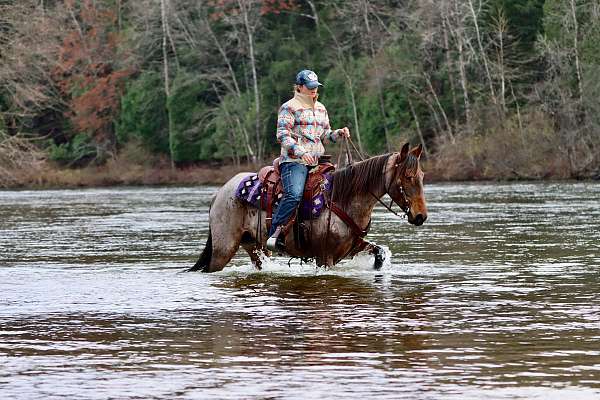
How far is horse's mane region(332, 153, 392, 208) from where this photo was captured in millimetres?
15242

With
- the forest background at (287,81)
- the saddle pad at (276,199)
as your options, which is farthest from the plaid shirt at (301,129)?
the forest background at (287,81)

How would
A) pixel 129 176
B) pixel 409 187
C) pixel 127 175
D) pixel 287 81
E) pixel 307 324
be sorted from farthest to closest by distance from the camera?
pixel 127 175, pixel 129 176, pixel 287 81, pixel 409 187, pixel 307 324

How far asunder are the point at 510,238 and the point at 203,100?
63.3 meters

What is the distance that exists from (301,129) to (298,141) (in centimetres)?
13

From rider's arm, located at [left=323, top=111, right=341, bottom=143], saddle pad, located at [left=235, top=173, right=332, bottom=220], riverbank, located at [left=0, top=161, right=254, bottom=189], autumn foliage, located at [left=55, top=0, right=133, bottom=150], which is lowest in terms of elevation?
riverbank, located at [left=0, top=161, right=254, bottom=189]

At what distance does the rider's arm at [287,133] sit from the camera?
15.2 meters

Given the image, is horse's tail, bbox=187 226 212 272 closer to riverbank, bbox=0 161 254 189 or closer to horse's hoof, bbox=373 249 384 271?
horse's hoof, bbox=373 249 384 271

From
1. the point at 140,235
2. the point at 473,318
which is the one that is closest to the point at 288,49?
the point at 140,235

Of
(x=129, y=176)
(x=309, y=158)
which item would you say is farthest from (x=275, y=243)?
(x=129, y=176)

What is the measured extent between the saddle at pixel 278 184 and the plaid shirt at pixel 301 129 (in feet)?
0.59

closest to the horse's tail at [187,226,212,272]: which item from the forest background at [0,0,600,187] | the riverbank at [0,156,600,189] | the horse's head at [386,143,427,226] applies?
the horse's head at [386,143,427,226]

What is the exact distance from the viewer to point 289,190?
49.9ft

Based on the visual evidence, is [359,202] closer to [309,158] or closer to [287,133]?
[309,158]

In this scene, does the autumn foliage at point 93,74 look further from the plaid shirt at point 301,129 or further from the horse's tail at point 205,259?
the plaid shirt at point 301,129
